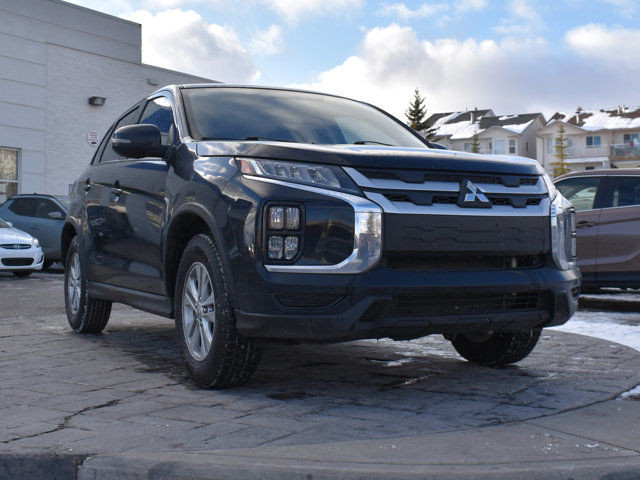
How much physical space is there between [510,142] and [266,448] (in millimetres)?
78582

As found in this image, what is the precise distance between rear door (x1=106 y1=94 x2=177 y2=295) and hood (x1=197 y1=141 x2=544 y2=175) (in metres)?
0.79

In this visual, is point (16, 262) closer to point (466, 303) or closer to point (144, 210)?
point (144, 210)

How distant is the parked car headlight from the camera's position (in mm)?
4566

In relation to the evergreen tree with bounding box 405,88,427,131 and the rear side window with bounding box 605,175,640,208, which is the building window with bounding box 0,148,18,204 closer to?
the rear side window with bounding box 605,175,640,208

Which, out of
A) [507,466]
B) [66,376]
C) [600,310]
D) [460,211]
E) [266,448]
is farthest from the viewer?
[600,310]

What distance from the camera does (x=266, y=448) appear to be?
3.33 metres

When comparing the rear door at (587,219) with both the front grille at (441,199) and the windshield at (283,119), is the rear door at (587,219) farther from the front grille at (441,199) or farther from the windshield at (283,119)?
the front grille at (441,199)

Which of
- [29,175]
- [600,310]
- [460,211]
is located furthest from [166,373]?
[29,175]

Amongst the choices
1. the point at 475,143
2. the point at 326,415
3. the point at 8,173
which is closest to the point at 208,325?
the point at 326,415

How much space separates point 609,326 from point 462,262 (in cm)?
394

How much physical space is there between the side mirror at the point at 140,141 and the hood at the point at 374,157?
66 centimetres

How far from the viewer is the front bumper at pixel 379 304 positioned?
4004mm

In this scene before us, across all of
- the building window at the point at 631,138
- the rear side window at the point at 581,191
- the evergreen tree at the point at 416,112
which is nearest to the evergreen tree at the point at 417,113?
the evergreen tree at the point at 416,112

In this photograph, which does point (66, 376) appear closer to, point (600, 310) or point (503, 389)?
point (503, 389)
